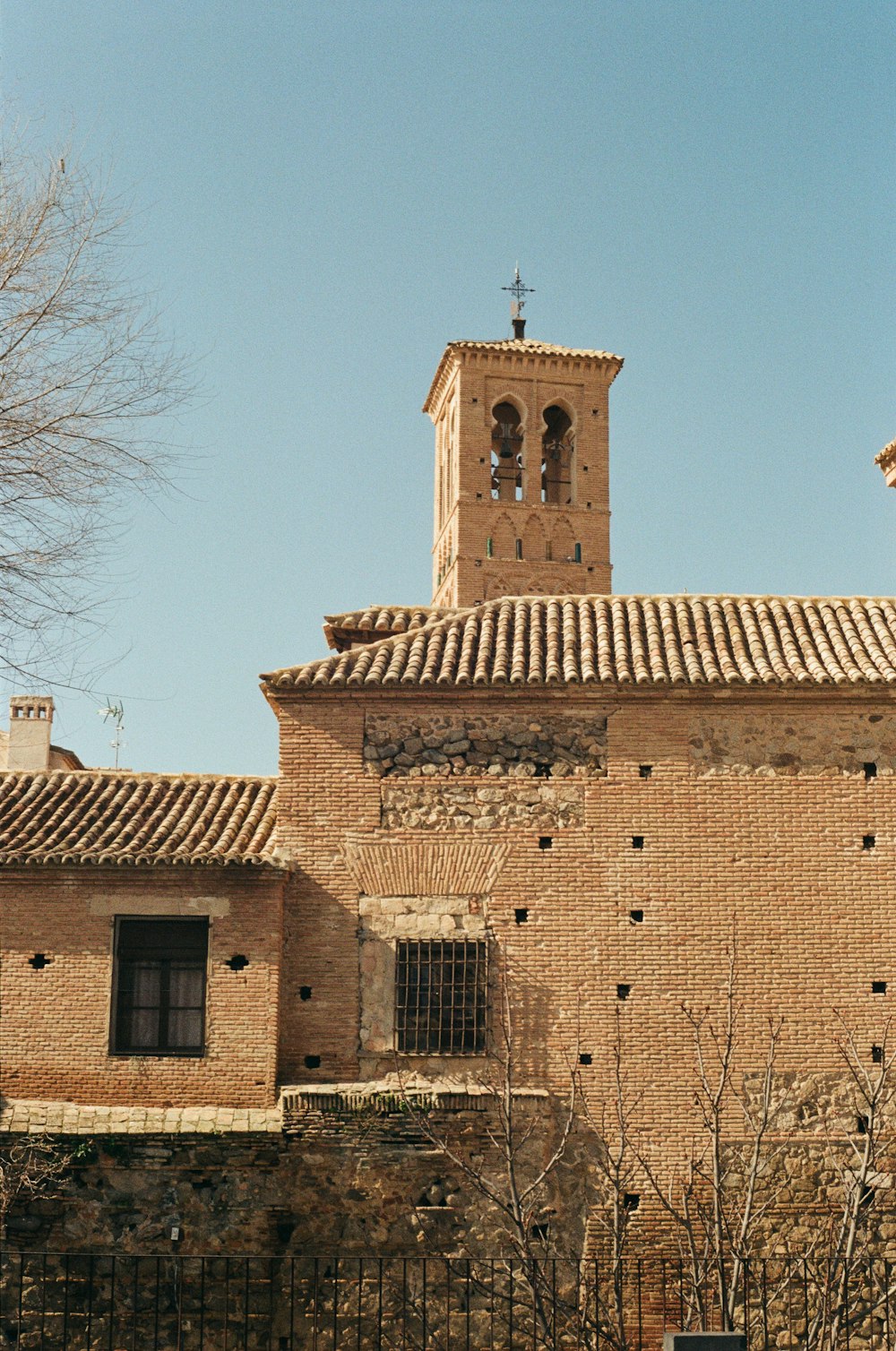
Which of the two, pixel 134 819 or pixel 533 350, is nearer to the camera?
pixel 134 819

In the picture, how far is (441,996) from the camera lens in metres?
15.0

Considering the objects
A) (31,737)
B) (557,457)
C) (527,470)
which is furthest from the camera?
(557,457)

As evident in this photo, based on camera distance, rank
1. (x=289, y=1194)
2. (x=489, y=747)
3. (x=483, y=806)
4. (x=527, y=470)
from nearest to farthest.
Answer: (x=289, y=1194) < (x=483, y=806) < (x=489, y=747) < (x=527, y=470)

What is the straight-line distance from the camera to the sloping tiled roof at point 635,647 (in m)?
15.4

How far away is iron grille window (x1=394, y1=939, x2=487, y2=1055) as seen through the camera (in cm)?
1491

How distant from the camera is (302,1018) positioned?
49.3ft

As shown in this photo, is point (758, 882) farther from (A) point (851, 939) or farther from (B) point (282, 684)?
(B) point (282, 684)

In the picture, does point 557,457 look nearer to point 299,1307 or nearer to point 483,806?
point 483,806

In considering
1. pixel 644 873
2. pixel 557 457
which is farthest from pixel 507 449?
pixel 644 873

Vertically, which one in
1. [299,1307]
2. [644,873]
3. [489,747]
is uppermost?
[489,747]

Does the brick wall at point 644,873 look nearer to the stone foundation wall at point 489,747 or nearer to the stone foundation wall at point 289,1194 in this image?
the stone foundation wall at point 489,747

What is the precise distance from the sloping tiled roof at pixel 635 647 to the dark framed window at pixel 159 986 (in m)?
2.56

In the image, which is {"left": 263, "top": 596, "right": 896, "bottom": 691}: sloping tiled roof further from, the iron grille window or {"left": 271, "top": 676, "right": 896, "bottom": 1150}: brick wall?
the iron grille window

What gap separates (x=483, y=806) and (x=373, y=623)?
12.9ft
